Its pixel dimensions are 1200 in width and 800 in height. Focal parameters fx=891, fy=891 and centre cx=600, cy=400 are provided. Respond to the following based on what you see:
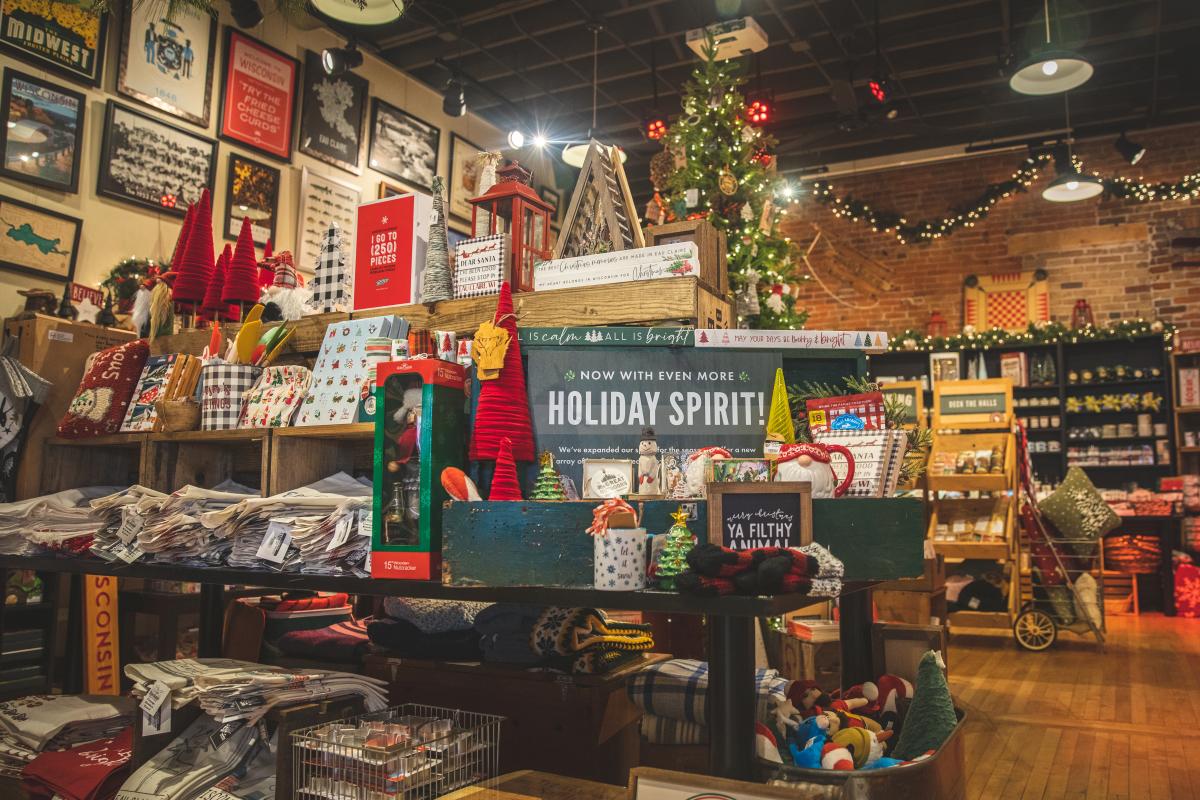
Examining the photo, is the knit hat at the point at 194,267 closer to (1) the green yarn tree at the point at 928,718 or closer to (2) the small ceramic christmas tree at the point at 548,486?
(2) the small ceramic christmas tree at the point at 548,486

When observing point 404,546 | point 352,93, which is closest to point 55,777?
point 404,546

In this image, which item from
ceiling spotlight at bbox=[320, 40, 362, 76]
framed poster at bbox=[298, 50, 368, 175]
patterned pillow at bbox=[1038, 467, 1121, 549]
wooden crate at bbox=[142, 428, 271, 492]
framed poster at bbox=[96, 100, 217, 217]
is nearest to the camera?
wooden crate at bbox=[142, 428, 271, 492]

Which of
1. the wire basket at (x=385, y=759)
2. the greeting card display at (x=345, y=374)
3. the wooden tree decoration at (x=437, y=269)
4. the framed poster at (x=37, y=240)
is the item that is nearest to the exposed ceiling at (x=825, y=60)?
the framed poster at (x=37, y=240)

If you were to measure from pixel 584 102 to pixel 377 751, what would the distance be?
292 inches

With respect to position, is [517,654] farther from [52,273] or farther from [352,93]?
[352,93]

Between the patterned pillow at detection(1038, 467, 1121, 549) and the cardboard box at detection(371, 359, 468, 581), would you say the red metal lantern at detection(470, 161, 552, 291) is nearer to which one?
the cardboard box at detection(371, 359, 468, 581)

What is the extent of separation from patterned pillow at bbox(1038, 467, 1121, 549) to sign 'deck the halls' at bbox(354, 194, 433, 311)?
6117mm

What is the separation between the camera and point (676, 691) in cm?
205

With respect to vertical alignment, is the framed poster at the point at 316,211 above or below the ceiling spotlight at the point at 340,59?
below

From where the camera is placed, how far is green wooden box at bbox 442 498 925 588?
145cm

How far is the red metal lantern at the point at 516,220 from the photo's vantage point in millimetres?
2254

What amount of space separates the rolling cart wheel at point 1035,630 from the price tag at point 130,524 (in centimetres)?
634

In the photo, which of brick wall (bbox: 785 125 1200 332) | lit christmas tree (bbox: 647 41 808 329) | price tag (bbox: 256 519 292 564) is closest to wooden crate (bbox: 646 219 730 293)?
price tag (bbox: 256 519 292 564)

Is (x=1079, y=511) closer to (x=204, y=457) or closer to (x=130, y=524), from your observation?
(x=204, y=457)
